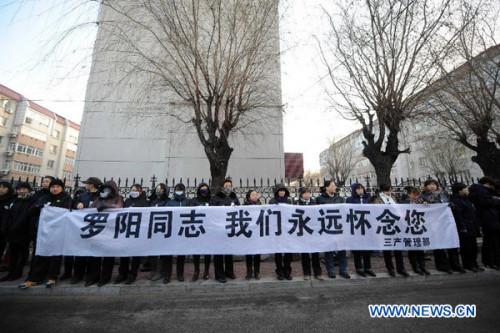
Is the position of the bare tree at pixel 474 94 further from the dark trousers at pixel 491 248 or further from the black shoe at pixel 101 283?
the black shoe at pixel 101 283

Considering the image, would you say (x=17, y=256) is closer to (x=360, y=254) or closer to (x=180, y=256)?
(x=180, y=256)

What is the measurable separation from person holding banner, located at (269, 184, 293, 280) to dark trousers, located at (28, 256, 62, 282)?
4.17 m

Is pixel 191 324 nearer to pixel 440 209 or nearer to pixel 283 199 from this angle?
pixel 283 199

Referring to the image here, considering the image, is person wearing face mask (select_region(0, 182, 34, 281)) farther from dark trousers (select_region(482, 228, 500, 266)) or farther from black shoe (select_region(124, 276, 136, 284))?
dark trousers (select_region(482, 228, 500, 266))

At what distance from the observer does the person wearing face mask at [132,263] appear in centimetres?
419

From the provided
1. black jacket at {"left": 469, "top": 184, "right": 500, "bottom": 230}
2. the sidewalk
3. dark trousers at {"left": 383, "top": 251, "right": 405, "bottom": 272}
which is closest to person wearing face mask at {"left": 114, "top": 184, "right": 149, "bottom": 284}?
the sidewalk

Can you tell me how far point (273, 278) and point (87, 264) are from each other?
3790mm

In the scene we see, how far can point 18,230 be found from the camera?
4207 millimetres

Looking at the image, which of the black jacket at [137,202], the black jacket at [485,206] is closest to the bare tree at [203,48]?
→ the black jacket at [137,202]

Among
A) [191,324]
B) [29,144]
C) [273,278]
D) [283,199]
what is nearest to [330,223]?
[283,199]

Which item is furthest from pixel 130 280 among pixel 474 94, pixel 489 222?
pixel 474 94

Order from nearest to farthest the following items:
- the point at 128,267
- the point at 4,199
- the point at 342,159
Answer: the point at 128,267
the point at 4,199
the point at 342,159

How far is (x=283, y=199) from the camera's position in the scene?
4.84 m

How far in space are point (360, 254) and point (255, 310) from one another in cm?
262
